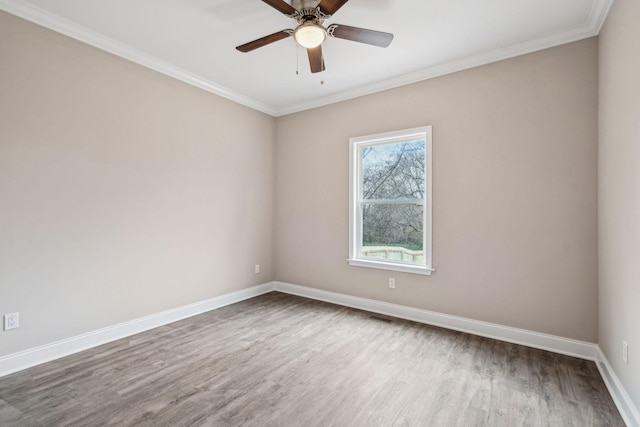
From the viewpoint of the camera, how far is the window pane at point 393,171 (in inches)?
139

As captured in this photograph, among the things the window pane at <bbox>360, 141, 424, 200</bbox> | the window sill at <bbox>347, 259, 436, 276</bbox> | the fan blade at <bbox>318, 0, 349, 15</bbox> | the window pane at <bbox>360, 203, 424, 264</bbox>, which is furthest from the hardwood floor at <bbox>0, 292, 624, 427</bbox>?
the fan blade at <bbox>318, 0, 349, 15</bbox>

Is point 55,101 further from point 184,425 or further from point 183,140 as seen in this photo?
point 184,425

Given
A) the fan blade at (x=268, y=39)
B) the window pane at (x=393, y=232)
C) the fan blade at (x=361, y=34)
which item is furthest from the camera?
the window pane at (x=393, y=232)

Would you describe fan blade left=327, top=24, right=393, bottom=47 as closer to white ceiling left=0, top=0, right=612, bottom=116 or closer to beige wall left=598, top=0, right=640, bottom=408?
white ceiling left=0, top=0, right=612, bottom=116

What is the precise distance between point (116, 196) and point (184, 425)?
7.03 feet

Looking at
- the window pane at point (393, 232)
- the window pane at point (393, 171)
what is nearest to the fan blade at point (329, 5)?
the window pane at point (393, 171)

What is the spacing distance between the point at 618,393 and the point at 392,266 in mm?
2038

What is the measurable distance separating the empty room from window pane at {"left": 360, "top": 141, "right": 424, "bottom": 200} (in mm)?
25

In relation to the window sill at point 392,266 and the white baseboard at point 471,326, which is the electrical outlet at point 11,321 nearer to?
the white baseboard at point 471,326

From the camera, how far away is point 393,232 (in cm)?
371

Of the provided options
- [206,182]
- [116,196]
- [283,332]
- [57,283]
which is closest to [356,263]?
[283,332]

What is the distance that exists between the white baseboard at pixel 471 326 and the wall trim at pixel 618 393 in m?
0.18

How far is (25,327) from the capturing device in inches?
92.9

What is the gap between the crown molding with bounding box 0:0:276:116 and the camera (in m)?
2.31
